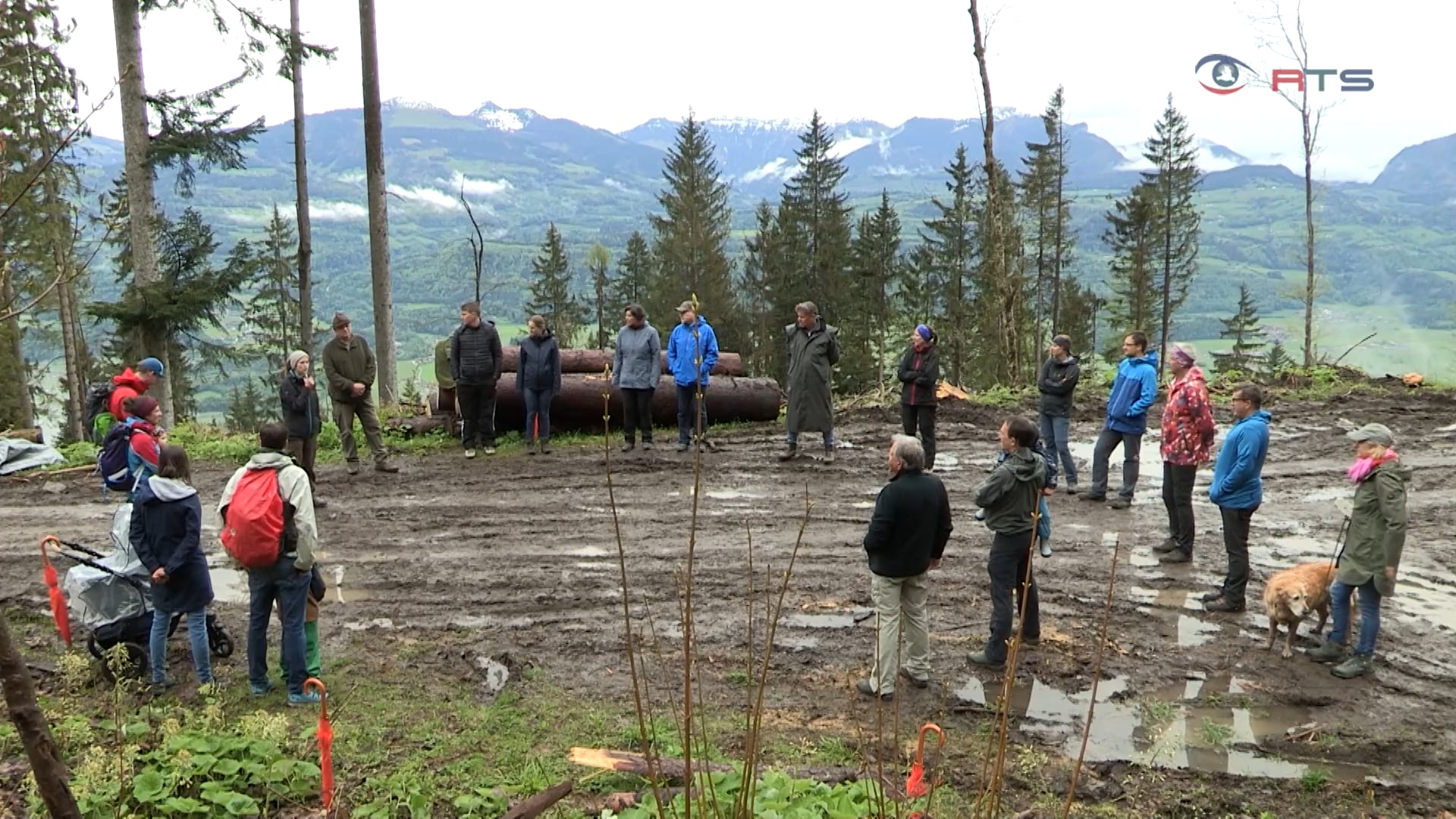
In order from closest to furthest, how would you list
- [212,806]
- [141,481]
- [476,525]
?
[212,806] → [141,481] → [476,525]

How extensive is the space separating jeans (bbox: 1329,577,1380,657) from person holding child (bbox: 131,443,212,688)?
298 inches

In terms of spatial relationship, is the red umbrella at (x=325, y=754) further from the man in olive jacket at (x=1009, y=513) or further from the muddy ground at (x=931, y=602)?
the man in olive jacket at (x=1009, y=513)

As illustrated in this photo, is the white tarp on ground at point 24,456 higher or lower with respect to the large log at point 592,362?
lower

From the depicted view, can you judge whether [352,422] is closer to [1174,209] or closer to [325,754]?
[325,754]

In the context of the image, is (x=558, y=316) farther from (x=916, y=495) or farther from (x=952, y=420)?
(x=916, y=495)

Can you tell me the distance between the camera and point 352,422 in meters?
11.5

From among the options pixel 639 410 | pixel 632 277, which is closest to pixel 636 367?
pixel 639 410

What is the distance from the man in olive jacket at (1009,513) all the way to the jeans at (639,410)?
670 cm

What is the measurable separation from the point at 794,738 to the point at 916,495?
1661mm

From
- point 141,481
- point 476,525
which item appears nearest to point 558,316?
point 476,525

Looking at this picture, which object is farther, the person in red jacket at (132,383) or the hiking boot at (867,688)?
the person in red jacket at (132,383)

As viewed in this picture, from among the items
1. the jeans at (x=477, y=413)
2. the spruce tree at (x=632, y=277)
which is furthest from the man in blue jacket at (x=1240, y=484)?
the spruce tree at (x=632, y=277)

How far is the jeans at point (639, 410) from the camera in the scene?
12.4 meters

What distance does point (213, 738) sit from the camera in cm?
507
